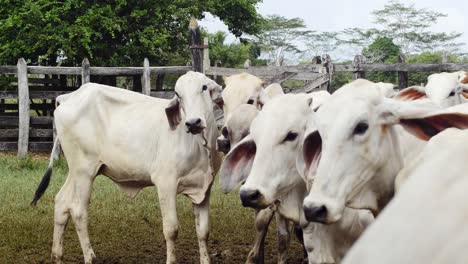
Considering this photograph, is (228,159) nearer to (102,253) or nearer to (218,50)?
(102,253)

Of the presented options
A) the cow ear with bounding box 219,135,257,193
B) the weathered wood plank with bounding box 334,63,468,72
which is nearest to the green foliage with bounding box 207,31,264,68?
the weathered wood plank with bounding box 334,63,468,72

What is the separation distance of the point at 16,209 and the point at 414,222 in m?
7.64

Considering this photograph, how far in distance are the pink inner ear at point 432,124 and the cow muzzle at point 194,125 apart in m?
2.36

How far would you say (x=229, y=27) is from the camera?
21.3 meters

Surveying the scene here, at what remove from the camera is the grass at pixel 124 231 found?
5973mm

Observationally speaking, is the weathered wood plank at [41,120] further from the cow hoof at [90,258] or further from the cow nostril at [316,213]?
the cow nostril at [316,213]

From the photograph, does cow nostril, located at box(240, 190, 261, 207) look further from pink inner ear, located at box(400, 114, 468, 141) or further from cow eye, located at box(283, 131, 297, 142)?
pink inner ear, located at box(400, 114, 468, 141)

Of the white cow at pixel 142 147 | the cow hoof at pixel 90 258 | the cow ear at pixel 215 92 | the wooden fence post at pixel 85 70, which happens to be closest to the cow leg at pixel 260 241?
the white cow at pixel 142 147

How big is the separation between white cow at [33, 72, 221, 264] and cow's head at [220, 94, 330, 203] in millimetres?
1190

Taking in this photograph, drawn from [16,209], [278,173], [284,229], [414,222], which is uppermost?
[414,222]

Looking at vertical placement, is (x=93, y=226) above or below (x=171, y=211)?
below

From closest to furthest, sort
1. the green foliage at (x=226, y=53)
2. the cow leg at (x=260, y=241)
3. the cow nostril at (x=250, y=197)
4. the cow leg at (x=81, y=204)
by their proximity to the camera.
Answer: the cow nostril at (x=250, y=197)
the cow leg at (x=260, y=241)
the cow leg at (x=81, y=204)
the green foliage at (x=226, y=53)

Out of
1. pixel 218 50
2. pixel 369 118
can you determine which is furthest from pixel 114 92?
pixel 218 50

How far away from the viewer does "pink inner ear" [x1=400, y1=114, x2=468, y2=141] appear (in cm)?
287
